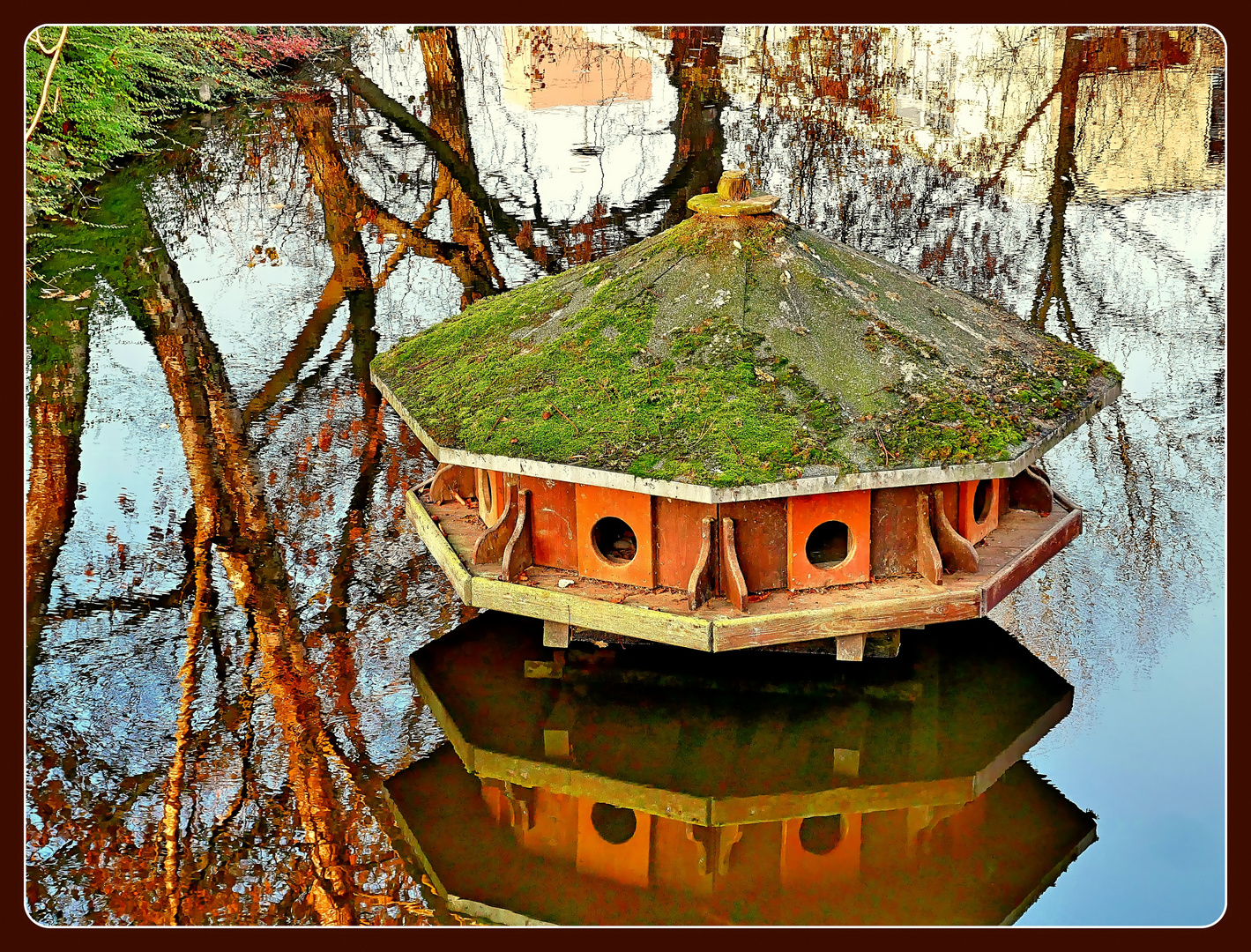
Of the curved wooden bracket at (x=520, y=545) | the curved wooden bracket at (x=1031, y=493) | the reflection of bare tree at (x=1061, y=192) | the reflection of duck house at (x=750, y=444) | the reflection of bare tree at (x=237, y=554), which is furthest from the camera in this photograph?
the reflection of bare tree at (x=1061, y=192)

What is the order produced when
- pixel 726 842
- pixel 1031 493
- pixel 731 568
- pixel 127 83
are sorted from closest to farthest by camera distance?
pixel 726 842 < pixel 731 568 < pixel 1031 493 < pixel 127 83

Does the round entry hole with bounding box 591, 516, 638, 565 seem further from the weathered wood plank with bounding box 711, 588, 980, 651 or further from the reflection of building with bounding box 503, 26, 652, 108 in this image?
the reflection of building with bounding box 503, 26, 652, 108

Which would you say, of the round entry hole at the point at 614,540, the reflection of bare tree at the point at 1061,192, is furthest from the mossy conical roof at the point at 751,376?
the reflection of bare tree at the point at 1061,192

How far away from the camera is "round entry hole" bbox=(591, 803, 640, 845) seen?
264 inches

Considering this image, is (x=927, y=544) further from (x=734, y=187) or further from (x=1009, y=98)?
(x=1009, y=98)

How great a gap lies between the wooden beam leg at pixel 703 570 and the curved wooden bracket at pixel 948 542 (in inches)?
44.8

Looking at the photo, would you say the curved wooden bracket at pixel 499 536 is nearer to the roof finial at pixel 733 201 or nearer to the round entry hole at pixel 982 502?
the roof finial at pixel 733 201

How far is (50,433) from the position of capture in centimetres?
1052

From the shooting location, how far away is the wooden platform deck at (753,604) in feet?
22.4

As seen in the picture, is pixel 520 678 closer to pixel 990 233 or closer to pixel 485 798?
pixel 485 798

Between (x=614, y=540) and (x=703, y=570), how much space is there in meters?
1.10

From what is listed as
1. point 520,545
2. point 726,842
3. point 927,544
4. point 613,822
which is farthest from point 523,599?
point 927,544

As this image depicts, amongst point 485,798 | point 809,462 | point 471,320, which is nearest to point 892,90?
point 471,320

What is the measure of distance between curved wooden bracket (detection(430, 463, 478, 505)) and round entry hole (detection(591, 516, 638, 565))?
94 centimetres
